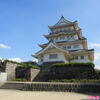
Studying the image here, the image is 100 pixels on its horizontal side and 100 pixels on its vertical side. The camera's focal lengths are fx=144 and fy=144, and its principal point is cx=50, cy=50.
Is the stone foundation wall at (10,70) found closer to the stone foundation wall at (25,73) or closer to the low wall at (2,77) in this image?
the stone foundation wall at (25,73)

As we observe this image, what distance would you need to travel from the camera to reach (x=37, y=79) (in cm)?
1670

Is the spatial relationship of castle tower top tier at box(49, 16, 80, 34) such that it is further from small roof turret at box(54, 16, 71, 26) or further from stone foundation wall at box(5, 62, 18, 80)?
stone foundation wall at box(5, 62, 18, 80)

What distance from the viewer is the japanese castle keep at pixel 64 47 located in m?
24.5

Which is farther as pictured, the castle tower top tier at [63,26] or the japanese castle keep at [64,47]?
the castle tower top tier at [63,26]

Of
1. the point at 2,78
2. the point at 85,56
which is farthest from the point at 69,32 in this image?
the point at 2,78

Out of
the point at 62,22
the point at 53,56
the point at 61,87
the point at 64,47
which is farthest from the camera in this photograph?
the point at 62,22

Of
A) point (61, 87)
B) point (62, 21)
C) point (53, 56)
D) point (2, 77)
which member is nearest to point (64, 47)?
point (53, 56)

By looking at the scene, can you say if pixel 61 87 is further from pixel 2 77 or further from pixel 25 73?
pixel 25 73

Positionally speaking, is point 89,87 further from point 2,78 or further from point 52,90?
point 2,78

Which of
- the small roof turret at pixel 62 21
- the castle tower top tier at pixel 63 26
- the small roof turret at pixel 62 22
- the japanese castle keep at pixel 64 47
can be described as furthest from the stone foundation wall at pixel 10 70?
the small roof turret at pixel 62 21

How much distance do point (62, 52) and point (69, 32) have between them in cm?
710

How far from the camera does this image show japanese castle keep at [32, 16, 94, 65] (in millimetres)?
24484

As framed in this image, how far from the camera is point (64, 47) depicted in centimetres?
2853

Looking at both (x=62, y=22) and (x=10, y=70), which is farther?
(x=62, y=22)
